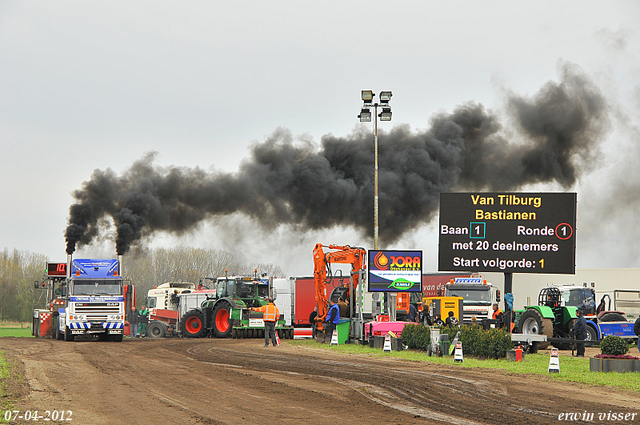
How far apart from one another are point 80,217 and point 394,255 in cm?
1986

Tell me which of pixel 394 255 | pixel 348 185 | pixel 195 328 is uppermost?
pixel 348 185

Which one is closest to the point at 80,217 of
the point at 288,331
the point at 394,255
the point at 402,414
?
the point at 288,331

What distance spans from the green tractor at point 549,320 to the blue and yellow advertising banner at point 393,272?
14.5 feet

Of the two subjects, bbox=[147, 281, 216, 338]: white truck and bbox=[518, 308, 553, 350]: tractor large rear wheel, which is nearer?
bbox=[518, 308, 553, 350]: tractor large rear wheel

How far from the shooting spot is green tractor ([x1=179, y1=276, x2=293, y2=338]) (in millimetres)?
31625

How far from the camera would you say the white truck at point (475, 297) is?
27.6 m

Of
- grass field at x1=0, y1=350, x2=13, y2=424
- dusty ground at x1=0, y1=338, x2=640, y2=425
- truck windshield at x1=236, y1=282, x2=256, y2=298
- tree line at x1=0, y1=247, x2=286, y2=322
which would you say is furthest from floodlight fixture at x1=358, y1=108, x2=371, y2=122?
tree line at x1=0, y1=247, x2=286, y2=322

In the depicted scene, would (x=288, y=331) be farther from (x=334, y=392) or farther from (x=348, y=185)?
(x=334, y=392)

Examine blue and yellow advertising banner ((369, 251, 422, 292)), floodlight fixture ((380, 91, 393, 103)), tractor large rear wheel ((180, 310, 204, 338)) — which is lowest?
tractor large rear wheel ((180, 310, 204, 338))

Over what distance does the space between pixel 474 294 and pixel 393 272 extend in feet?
12.8

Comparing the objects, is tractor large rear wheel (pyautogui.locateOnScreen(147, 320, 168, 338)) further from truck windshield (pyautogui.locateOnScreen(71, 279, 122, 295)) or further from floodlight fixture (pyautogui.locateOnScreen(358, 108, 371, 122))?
floodlight fixture (pyautogui.locateOnScreen(358, 108, 371, 122))

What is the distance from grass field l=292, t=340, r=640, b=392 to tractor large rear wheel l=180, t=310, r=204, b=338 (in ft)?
36.1

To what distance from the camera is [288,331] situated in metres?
32.2

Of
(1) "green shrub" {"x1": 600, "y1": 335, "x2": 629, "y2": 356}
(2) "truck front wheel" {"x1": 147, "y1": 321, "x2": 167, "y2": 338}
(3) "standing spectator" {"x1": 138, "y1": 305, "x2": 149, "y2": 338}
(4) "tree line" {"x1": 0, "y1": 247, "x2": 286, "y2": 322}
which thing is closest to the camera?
(1) "green shrub" {"x1": 600, "y1": 335, "x2": 629, "y2": 356}
